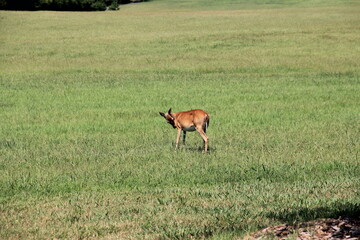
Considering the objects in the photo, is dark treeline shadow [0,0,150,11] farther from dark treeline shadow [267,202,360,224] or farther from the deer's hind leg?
dark treeline shadow [267,202,360,224]

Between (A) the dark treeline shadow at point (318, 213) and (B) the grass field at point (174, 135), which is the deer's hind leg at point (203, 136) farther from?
(A) the dark treeline shadow at point (318, 213)

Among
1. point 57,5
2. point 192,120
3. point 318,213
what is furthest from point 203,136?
point 57,5

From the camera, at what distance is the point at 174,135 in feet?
61.5

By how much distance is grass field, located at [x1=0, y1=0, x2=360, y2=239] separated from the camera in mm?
10172

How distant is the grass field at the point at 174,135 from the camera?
10.2 metres

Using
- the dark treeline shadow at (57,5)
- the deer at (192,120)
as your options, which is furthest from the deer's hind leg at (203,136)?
the dark treeline shadow at (57,5)

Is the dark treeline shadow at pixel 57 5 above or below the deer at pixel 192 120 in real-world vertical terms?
below

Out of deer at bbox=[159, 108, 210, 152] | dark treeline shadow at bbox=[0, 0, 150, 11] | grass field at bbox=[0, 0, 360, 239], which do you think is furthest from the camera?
dark treeline shadow at bbox=[0, 0, 150, 11]

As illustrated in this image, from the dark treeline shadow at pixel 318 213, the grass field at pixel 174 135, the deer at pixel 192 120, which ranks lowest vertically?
the grass field at pixel 174 135

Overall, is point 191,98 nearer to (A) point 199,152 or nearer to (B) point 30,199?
(A) point 199,152

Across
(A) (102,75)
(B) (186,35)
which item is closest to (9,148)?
(A) (102,75)

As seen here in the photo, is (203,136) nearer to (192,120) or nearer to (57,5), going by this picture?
(192,120)

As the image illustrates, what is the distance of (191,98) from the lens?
2608 cm

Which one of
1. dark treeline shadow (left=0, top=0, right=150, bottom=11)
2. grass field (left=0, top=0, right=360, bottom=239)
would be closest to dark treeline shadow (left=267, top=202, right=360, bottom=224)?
grass field (left=0, top=0, right=360, bottom=239)
